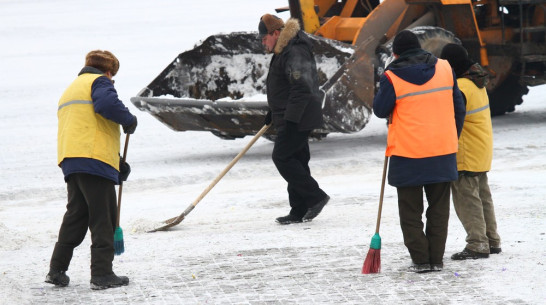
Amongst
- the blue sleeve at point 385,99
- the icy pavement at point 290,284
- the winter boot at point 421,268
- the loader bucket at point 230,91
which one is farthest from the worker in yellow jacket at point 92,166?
the loader bucket at point 230,91

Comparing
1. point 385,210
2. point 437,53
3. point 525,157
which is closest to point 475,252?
point 385,210

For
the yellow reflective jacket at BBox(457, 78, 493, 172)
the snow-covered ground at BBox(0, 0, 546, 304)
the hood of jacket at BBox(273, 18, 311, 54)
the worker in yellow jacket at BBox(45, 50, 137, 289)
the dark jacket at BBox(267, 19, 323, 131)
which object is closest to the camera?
the snow-covered ground at BBox(0, 0, 546, 304)

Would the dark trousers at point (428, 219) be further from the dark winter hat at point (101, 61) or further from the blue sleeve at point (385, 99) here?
the dark winter hat at point (101, 61)

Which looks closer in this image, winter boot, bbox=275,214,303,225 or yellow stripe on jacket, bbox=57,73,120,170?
yellow stripe on jacket, bbox=57,73,120,170

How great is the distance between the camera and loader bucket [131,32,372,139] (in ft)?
32.3

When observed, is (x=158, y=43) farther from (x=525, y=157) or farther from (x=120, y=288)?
(x=120, y=288)

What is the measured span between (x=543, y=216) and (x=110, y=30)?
18943 mm

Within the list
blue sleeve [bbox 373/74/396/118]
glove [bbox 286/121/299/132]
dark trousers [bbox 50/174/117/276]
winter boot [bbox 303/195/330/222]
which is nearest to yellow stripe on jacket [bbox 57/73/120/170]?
dark trousers [bbox 50/174/117/276]

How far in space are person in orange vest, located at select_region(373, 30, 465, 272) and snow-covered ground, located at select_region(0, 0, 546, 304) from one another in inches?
8.9

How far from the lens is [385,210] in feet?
24.4

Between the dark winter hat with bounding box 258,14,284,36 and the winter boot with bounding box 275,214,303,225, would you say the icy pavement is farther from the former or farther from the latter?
the dark winter hat with bounding box 258,14,284,36

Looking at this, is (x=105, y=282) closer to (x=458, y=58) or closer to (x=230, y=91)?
(x=458, y=58)

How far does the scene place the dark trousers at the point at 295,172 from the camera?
7.12m

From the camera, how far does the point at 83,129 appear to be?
5.38 m
